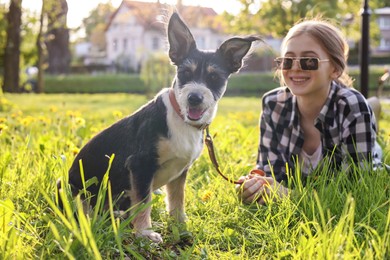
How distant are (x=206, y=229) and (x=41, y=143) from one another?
183cm

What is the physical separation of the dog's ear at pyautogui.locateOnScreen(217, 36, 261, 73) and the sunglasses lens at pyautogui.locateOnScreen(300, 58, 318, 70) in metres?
0.66

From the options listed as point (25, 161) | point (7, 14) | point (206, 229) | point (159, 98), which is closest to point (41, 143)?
point (25, 161)

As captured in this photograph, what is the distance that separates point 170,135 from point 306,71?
53.1 inches

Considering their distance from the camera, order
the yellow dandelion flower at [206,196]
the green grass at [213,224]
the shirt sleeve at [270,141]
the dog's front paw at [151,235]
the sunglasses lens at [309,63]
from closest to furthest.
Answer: the green grass at [213,224]
the dog's front paw at [151,235]
the yellow dandelion flower at [206,196]
the sunglasses lens at [309,63]
the shirt sleeve at [270,141]

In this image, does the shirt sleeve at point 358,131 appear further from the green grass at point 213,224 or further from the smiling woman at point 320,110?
the green grass at point 213,224

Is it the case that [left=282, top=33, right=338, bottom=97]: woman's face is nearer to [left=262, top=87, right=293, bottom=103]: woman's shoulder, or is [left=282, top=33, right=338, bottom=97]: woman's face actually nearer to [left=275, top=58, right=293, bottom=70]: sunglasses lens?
[left=275, top=58, right=293, bottom=70]: sunglasses lens

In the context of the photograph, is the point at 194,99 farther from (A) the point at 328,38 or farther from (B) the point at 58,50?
(B) the point at 58,50

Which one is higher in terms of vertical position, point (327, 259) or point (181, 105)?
point (181, 105)

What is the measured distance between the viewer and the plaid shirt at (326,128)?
3643mm

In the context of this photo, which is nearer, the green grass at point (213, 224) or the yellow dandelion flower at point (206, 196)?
the green grass at point (213, 224)

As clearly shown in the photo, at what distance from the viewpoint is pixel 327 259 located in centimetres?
194

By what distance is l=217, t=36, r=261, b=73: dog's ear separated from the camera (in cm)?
307

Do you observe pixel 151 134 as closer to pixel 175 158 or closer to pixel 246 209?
pixel 175 158

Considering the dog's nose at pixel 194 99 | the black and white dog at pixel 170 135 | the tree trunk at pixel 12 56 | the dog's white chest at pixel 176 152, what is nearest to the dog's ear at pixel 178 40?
the black and white dog at pixel 170 135
